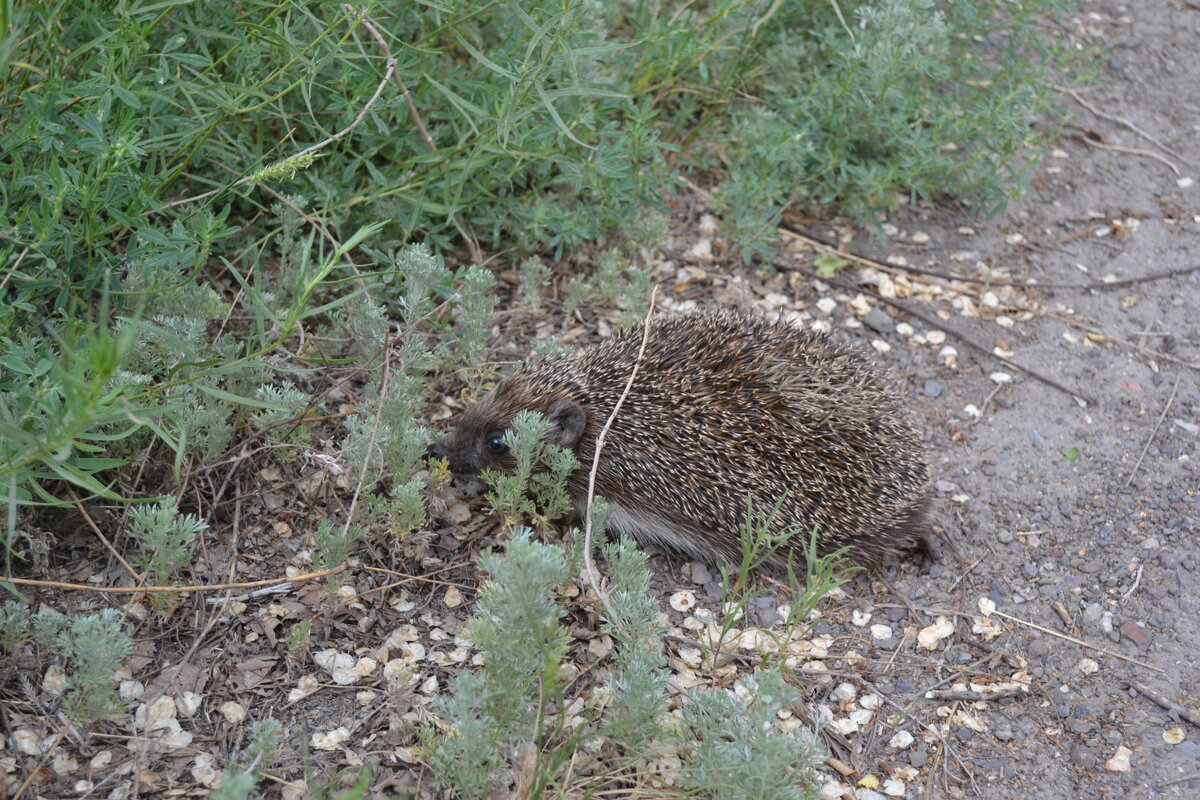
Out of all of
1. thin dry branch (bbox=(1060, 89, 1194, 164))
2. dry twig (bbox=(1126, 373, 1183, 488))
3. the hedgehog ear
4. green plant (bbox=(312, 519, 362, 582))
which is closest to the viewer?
green plant (bbox=(312, 519, 362, 582))

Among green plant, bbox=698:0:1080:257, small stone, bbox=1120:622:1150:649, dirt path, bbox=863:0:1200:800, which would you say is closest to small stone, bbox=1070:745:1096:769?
dirt path, bbox=863:0:1200:800

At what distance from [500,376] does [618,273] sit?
3.51 feet

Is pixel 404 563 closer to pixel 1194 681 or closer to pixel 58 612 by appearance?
pixel 58 612

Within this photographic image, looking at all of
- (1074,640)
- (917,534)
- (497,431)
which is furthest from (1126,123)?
(497,431)

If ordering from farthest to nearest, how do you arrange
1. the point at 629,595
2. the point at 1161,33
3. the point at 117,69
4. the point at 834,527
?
the point at 1161,33 < the point at 834,527 < the point at 117,69 < the point at 629,595

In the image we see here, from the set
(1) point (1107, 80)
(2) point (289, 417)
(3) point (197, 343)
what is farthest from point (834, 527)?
(1) point (1107, 80)

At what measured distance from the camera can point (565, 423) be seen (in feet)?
16.9

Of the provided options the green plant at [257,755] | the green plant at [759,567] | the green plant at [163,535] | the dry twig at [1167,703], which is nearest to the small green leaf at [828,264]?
the green plant at [759,567]

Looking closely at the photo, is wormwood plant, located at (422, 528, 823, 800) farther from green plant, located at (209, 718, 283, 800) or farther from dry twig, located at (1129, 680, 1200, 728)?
dry twig, located at (1129, 680, 1200, 728)

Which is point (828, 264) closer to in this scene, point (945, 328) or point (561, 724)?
point (945, 328)

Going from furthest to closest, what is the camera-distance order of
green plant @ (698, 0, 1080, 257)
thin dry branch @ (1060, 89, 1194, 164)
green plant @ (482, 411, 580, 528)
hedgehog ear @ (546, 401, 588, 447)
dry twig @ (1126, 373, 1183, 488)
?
thin dry branch @ (1060, 89, 1194, 164) < green plant @ (698, 0, 1080, 257) < dry twig @ (1126, 373, 1183, 488) < hedgehog ear @ (546, 401, 588, 447) < green plant @ (482, 411, 580, 528)

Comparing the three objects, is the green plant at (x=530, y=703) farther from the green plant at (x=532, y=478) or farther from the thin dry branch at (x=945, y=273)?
the thin dry branch at (x=945, y=273)

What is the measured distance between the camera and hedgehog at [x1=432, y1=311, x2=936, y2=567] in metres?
5.02

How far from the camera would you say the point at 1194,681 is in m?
4.58
